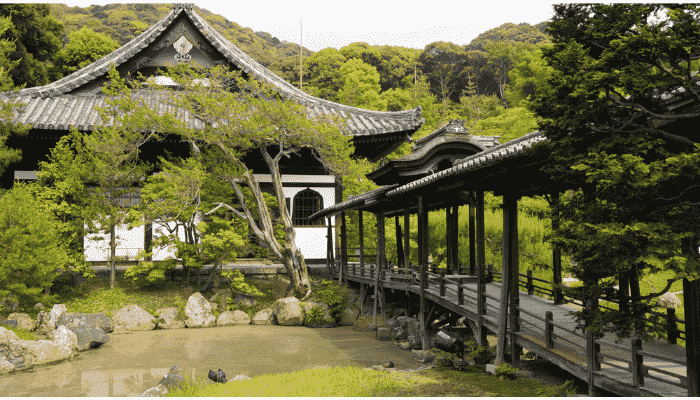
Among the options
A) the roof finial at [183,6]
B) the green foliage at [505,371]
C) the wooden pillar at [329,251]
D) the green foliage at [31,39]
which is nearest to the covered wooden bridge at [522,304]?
the green foliage at [505,371]

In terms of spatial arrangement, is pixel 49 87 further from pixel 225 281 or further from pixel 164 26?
pixel 225 281

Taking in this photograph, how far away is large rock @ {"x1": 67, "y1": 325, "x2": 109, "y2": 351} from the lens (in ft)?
43.5

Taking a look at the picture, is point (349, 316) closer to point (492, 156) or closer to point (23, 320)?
point (23, 320)

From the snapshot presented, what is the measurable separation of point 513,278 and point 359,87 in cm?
3391

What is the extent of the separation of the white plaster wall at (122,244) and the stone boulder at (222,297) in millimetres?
3500

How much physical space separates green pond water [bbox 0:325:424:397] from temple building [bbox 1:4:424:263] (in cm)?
514

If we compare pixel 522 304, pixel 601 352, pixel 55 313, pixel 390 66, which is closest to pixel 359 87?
pixel 390 66

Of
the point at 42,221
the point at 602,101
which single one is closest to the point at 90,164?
the point at 42,221

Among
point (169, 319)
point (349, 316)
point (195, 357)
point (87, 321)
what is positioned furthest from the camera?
point (349, 316)

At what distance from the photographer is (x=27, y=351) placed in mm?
11766

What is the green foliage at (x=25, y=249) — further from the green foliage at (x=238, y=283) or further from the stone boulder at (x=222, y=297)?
the green foliage at (x=238, y=283)

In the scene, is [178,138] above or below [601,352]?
above

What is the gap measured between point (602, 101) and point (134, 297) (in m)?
16.0

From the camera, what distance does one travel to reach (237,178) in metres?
17.0
